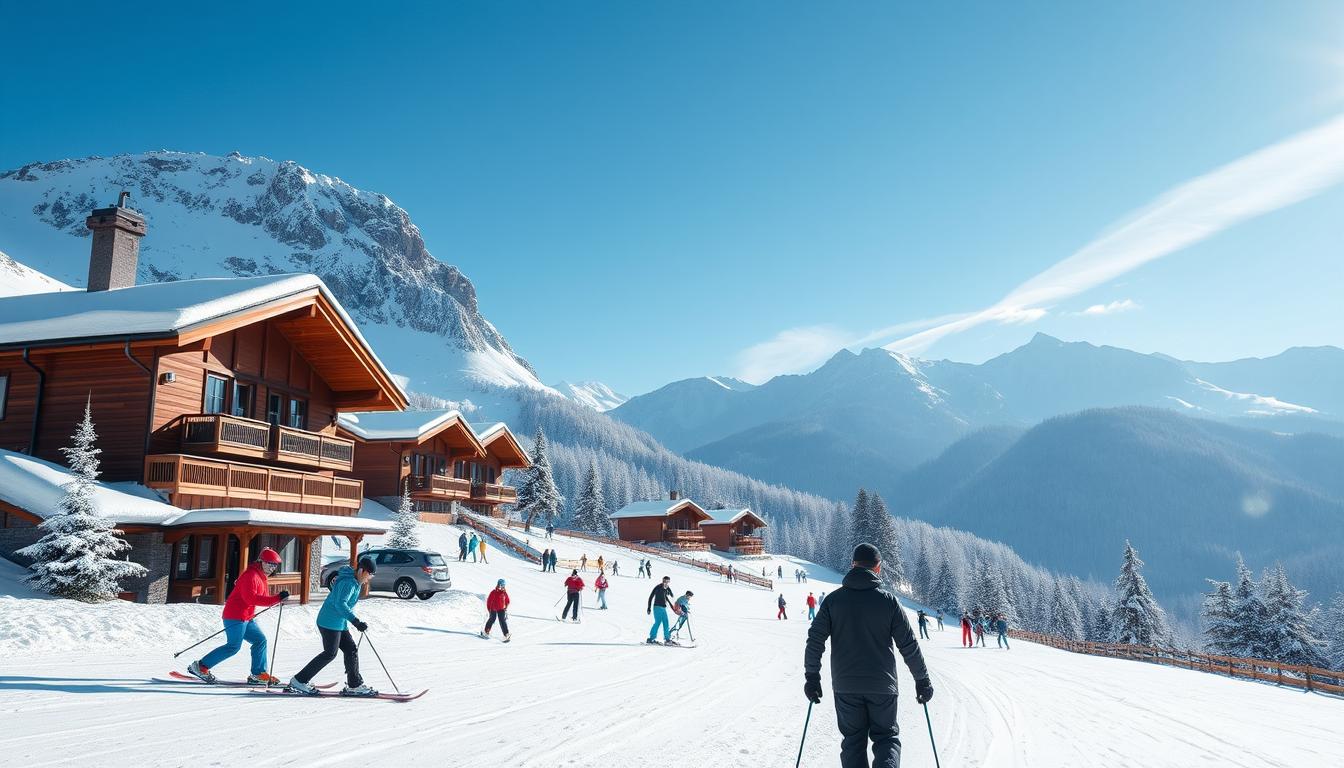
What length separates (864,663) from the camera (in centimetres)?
584

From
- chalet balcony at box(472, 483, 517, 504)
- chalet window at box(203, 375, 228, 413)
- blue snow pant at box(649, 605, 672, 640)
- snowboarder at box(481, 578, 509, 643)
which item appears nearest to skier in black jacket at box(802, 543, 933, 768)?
blue snow pant at box(649, 605, 672, 640)

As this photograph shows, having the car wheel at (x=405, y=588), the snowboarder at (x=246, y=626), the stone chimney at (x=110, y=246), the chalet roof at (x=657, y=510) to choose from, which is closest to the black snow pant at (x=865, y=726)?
the snowboarder at (x=246, y=626)

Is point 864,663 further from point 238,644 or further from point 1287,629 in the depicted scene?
point 1287,629

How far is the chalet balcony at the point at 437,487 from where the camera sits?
145ft

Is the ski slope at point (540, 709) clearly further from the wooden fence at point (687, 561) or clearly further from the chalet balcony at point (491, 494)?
the wooden fence at point (687, 561)

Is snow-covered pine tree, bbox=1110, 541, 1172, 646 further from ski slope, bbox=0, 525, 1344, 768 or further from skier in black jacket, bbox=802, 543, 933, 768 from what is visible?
skier in black jacket, bbox=802, 543, 933, 768

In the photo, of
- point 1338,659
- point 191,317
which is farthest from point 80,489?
point 1338,659

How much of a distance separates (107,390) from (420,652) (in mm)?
11017

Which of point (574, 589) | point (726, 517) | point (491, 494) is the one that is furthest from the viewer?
point (726, 517)

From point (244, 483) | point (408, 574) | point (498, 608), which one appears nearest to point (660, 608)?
point (498, 608)

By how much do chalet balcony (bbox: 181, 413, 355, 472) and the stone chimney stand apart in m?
6.25

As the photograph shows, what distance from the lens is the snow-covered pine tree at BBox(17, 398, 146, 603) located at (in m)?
13.9

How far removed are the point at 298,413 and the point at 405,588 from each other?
6880 mm

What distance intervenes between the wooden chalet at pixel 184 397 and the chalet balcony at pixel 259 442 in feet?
0.15
